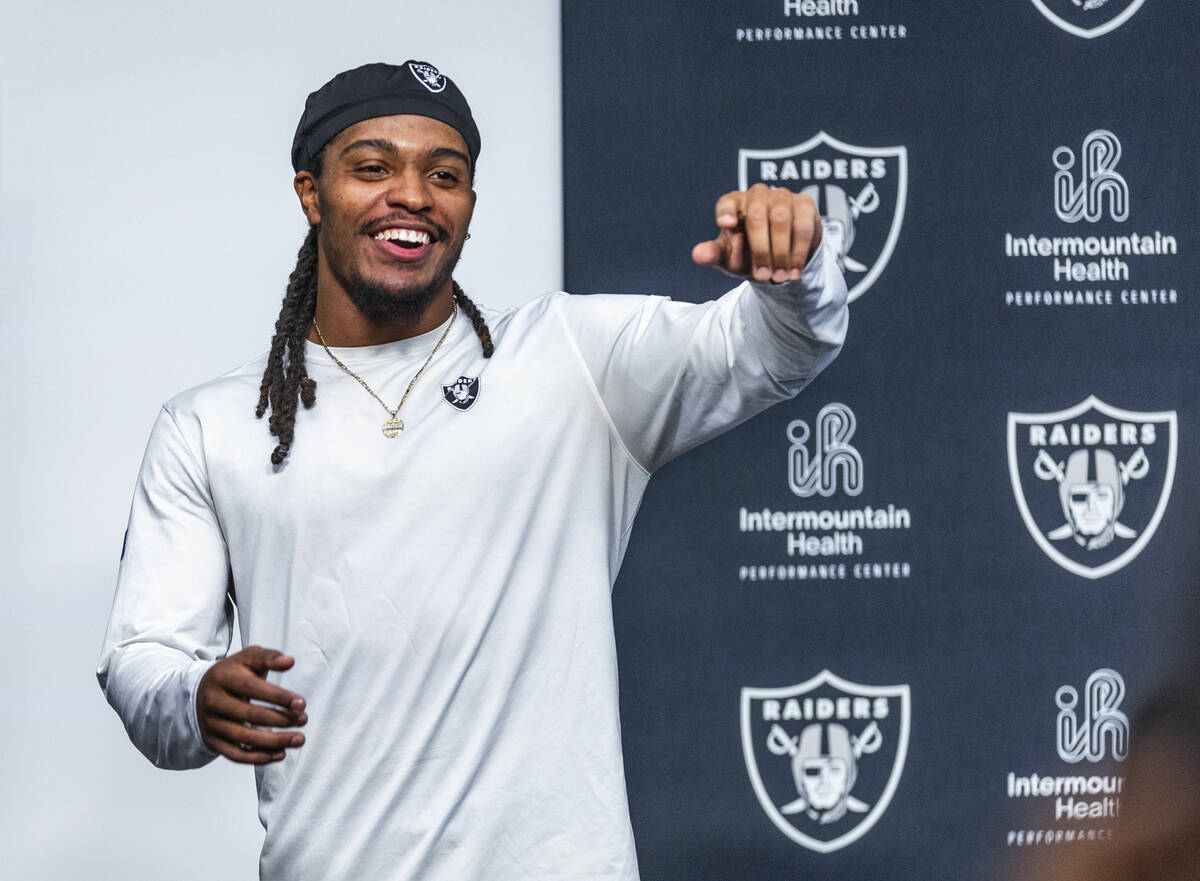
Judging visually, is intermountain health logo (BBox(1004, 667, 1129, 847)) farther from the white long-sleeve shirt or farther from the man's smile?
the man's smile

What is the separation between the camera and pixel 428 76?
1461 millimetres

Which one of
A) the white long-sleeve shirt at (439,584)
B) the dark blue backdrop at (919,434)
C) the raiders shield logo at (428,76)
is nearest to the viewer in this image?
the white long-sleeve shirt at (439,584)

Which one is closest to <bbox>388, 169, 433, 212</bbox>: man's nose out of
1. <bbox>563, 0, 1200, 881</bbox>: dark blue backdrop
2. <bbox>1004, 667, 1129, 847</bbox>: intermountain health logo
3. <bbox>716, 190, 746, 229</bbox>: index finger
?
<bbox>716, 190, 746, 229</bbox>: index finger

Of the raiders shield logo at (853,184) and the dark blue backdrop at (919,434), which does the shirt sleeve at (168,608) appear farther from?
the raiders shield logo at (853,184)

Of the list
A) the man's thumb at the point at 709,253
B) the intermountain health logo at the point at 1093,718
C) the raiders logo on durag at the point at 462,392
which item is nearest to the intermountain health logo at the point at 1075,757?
the intermountain health logo at the point at 1093,718

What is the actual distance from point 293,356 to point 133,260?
0.92 m

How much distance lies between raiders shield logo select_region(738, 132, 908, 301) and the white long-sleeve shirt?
0.86 m

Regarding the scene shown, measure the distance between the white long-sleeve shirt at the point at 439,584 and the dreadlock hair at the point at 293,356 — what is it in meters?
0.02

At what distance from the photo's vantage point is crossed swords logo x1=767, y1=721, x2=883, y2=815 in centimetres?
211

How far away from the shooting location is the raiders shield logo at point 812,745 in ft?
6.92

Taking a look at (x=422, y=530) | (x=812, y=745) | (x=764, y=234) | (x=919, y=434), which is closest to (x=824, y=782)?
(x=812, y=745)

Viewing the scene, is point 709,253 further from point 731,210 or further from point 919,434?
point 919,434

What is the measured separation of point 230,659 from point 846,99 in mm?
1497

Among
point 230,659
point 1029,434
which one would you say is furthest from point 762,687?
point 230,659
